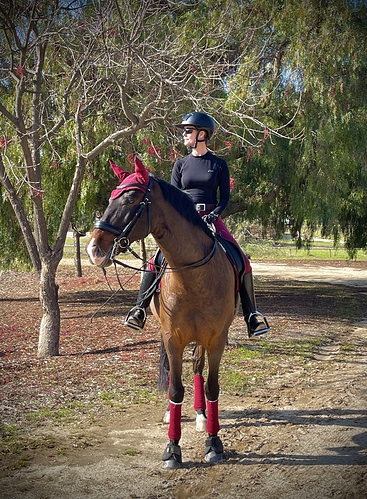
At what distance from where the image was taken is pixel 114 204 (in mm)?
4383

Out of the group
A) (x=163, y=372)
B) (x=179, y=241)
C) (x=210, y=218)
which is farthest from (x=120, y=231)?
(x=163, y=372)

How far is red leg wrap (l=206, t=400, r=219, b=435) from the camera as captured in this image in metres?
5.34

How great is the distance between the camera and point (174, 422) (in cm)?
524

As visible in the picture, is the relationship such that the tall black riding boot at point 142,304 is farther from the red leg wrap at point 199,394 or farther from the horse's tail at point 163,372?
the horse's tail at point 163,372

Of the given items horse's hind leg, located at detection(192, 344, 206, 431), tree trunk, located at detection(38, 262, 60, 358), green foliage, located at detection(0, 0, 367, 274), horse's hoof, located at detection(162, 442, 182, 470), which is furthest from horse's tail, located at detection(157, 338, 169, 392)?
green foliage, located at detection(0, 0, 367, 274)

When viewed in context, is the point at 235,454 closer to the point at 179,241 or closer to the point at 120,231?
the point at 179,241

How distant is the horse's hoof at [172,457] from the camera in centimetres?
509

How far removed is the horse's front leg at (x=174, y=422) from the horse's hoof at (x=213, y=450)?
11.0 inches

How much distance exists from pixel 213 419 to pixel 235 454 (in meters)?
0.41

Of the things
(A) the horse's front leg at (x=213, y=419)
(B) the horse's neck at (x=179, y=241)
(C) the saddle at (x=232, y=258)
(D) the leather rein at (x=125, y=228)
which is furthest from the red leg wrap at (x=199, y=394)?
(D) the leather rein at (x=125, y=228)

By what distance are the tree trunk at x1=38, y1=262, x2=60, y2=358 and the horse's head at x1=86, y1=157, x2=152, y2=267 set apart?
532cm

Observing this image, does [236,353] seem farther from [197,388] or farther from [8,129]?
[8,129]

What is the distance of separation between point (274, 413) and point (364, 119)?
8160 mm

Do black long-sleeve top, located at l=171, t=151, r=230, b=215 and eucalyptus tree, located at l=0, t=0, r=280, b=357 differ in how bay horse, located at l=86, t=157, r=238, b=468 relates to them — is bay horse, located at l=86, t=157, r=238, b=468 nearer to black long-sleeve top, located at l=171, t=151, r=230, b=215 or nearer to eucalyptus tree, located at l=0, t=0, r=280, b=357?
black long-sleeve top, located at l=171, t=151, r=230, b=215
